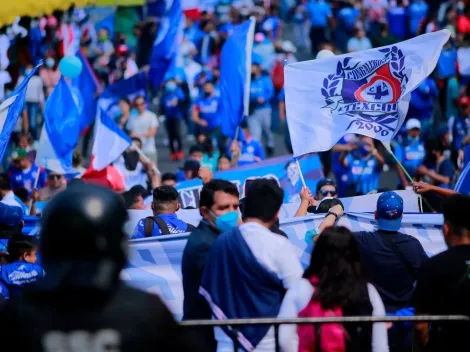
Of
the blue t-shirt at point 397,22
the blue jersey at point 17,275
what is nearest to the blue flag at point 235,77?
the blue jersey at point 17,275

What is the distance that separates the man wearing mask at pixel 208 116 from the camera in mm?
19812

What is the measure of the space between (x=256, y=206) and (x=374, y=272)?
165 cm

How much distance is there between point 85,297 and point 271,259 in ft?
8.13

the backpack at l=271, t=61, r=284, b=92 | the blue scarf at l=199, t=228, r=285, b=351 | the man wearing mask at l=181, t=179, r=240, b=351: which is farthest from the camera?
the backpack at l=271, t=61, r=284, b=92

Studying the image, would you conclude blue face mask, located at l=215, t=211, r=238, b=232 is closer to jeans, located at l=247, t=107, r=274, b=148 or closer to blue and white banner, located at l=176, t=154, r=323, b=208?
blue and white banner, located at l=176, t=154, r=323, b=208

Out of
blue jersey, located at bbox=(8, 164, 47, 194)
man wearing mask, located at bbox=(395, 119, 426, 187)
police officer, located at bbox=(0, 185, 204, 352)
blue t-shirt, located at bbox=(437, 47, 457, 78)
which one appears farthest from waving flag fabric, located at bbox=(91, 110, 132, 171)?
police officer, located at bbox=(0, 185, 204, 352)

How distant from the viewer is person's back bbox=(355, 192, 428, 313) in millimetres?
6734

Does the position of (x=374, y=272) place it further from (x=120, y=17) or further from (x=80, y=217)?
(x=120, y=17)

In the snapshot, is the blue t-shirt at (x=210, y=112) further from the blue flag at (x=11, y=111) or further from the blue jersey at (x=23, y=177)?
the blue flag at (x=11, y=111)

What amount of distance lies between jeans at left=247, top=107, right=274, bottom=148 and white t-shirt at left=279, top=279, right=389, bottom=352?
47.7ft

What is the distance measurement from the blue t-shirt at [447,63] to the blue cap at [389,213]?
13852mm

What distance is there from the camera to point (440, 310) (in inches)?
202

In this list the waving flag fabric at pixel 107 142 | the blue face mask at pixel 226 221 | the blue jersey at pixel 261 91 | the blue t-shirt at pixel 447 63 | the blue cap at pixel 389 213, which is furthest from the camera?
the blue t-shirt at pixel 447 63

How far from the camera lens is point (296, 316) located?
16.6ft
